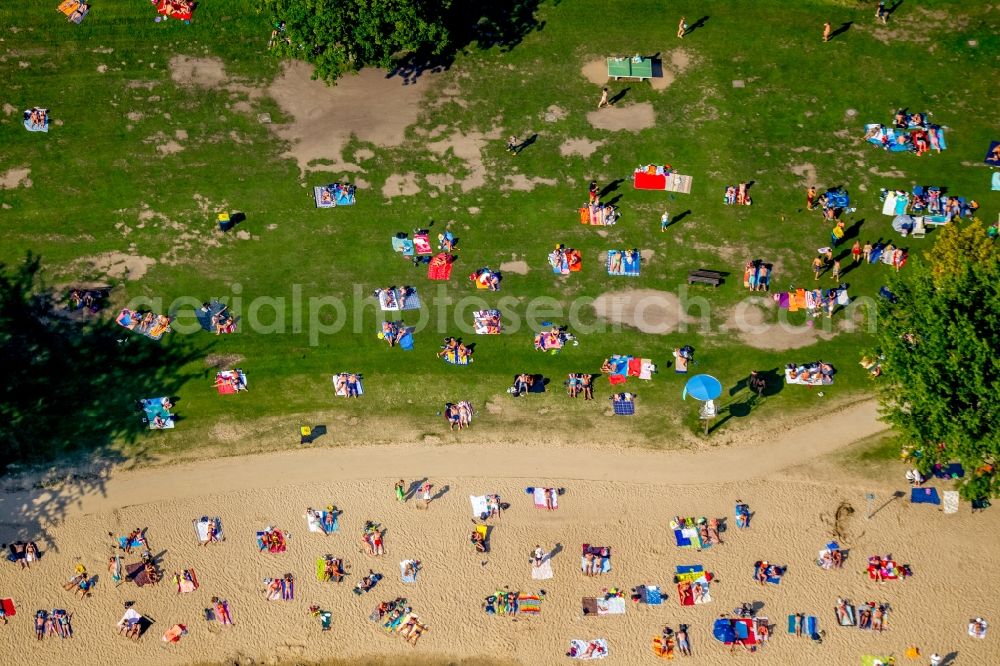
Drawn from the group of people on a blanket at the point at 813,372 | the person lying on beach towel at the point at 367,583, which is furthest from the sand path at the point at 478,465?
the person lying on beach towel at the point at 367,583

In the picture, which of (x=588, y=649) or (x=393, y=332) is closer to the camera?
(x=588, y=649)

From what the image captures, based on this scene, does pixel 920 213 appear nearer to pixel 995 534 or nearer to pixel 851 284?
pixel 851 284

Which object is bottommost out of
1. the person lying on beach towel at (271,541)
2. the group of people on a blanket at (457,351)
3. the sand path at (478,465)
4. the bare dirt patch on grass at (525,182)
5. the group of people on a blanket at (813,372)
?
the person lying on beach towel at (271,541)

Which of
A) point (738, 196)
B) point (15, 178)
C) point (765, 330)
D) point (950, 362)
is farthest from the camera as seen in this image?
point (15, 178)

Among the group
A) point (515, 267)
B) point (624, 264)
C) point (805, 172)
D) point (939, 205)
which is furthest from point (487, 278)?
point (939, 205)

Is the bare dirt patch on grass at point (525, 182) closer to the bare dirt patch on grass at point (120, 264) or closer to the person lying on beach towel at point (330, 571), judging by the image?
the bare dirt patch on grass at point (120, 264)

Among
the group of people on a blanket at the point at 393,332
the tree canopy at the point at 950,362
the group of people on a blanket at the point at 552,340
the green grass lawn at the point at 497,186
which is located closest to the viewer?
the tree canopy at the point at 950,362

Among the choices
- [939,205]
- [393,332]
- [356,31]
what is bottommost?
[393,332]

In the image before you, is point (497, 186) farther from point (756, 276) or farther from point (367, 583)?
point (367, 583)
